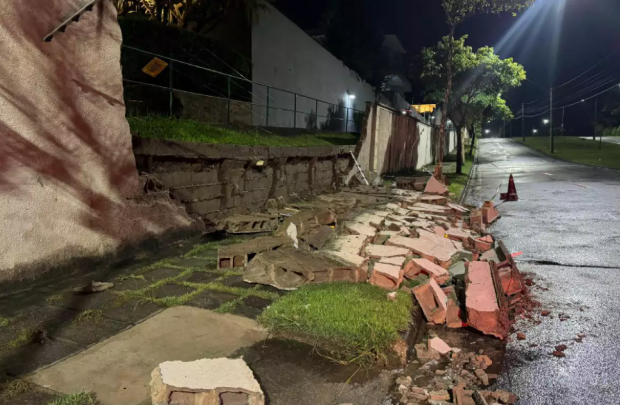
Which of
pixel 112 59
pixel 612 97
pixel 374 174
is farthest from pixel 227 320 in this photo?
pixel 612 97

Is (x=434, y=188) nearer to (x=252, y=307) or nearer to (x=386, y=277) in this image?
(x=386, y=277)

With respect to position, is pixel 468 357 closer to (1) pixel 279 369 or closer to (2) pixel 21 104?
(1) pixel 279 369

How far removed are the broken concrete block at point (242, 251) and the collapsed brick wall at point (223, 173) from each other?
1395 mm

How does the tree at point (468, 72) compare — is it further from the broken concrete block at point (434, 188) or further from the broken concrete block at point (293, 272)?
the broken concrete block at point (293, 272)

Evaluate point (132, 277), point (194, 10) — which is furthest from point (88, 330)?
point (194, 10)

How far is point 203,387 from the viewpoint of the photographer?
2402 millimetres

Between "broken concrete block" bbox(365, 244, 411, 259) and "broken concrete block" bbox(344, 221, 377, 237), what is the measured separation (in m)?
0.55

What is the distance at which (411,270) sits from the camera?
17.2 feet

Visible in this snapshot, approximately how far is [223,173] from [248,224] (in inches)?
38.6

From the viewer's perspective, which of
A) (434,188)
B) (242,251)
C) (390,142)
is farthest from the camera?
(390,142)

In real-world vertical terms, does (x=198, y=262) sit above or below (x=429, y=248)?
below

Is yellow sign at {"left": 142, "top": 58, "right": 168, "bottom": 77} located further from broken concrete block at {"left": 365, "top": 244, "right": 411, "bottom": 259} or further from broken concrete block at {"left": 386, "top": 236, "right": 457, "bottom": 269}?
broken concrete block at {"left": 386, "top": 236, "right": 457, "bottom": 269}

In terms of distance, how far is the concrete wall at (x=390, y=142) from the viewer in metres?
14.5

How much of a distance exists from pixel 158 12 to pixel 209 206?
34.1ft
